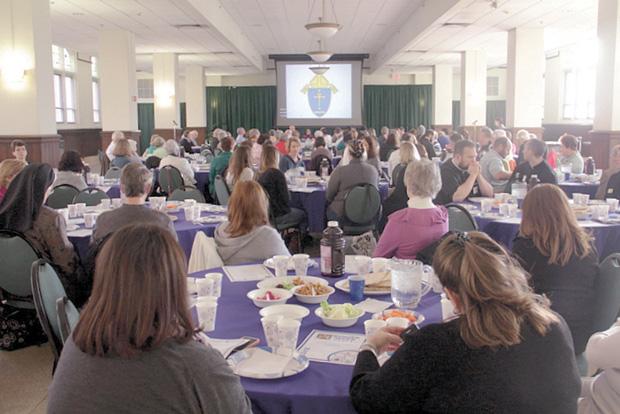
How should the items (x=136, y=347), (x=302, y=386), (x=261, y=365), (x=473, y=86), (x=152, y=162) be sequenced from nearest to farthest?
1. (x=136, y=347)
2. (x=302, y=386)
3. (x=261, y=365)
4. (x=152, y=162)
5. (x=473, y=86)

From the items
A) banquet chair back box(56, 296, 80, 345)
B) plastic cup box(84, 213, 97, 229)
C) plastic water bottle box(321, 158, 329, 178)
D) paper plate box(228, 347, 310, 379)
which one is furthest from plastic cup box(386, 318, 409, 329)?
plastic water bottle box(321, 158, 329, 178)

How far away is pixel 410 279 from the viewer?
240 centimetres

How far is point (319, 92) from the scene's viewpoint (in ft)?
65.2

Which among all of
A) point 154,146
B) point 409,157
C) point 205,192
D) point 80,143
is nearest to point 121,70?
point 154,146

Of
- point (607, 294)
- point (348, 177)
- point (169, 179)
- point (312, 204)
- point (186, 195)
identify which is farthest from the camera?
point (169, 179)

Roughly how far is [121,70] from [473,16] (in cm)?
725

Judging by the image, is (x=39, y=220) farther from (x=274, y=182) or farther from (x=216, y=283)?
(x=274, y=182)

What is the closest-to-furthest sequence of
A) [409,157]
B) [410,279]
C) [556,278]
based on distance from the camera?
[410,279], [556,278], [409,157]

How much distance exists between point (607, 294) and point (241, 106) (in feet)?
75.0

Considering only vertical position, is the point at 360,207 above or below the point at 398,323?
below

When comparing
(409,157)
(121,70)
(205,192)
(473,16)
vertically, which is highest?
(473,16)

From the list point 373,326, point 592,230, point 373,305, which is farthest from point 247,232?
point 592,230

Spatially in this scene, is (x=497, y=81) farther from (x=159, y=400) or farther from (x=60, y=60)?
(x=159, y=400)

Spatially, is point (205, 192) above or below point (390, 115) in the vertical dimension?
below
